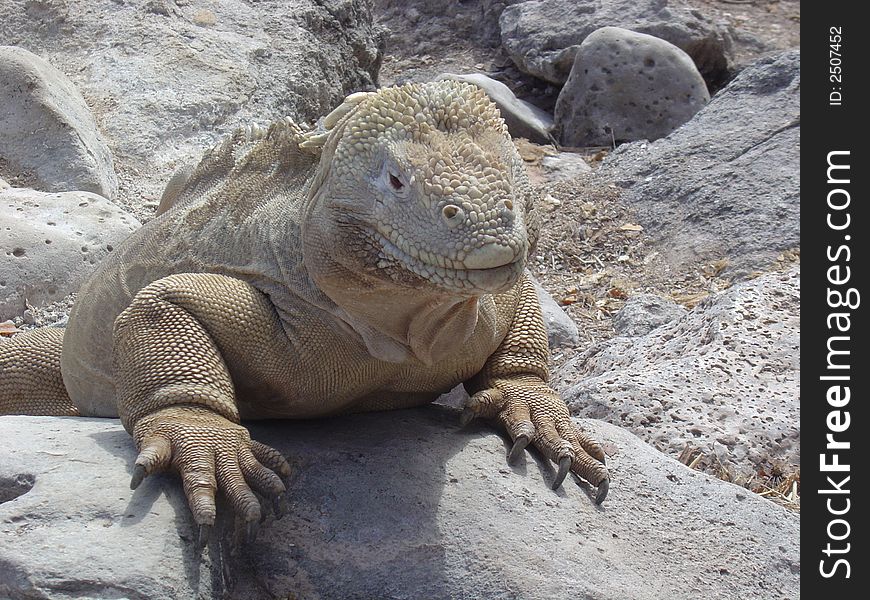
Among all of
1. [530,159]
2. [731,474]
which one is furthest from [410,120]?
[530,159]

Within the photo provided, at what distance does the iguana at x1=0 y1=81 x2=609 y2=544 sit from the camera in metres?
3.40

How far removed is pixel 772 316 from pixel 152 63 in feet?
19.9

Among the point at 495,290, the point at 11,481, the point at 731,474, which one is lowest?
the point at 731,474

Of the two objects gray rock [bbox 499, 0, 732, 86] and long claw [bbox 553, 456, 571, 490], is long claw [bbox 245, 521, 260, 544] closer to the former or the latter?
long claw [bbox 553, 456, 571, 490]

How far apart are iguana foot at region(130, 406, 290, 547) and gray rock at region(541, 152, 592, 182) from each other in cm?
737

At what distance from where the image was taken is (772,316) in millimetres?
6332

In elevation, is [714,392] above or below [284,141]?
below

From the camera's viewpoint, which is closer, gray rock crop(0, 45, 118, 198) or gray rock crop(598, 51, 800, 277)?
gray rock crop(0, 45, 118, 198)

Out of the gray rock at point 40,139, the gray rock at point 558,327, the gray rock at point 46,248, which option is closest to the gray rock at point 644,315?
the gray rock at point 558,327

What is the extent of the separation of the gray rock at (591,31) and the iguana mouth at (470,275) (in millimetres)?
11177

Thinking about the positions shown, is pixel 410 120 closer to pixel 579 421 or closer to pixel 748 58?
pixel 579 421

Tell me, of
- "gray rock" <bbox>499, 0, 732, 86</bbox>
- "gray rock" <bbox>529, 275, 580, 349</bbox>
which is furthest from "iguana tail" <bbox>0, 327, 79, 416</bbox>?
"gray rock" <bbox>499, 0, 732, 86</bbox>

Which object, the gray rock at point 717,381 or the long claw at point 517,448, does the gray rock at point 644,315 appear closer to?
the gray rock at point 717,381

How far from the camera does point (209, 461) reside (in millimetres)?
3740
